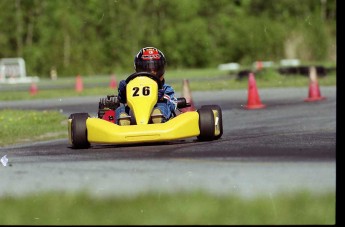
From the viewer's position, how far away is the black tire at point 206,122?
10352 millimetres

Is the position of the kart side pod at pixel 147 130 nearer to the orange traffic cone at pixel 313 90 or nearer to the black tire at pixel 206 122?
the black tire at pixel 206 122

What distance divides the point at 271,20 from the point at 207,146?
5071 centimetres

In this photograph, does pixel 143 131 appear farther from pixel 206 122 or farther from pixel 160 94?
pixel 160 94

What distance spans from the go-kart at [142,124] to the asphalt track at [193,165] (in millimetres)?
137

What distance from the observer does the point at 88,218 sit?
5945 mm

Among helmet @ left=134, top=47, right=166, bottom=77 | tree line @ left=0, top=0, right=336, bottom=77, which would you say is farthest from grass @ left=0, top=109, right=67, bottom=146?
tree line @ left=0, top=0, right=336, bottom=77

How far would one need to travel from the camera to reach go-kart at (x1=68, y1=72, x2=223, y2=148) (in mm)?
9953

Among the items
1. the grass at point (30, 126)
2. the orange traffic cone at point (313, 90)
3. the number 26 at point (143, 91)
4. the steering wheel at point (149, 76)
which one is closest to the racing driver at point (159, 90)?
the steering wheel at point (149, 76)

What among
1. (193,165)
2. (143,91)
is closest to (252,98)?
(143,91)

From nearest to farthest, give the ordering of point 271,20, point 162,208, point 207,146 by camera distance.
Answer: point 162,208 → point 207,146 → point 271,20

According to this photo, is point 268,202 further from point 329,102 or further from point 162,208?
point 329,102

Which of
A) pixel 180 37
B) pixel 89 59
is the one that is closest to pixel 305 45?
pixel 180 37

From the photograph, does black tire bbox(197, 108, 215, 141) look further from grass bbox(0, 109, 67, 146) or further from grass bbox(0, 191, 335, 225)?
grass bbox(0, 191, 335, 225)

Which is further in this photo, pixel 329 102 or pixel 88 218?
pixel 329 102
